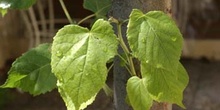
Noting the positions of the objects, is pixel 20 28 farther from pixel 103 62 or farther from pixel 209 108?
pixel 103 62

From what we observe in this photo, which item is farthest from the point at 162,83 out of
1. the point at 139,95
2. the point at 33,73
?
the point at 33,73

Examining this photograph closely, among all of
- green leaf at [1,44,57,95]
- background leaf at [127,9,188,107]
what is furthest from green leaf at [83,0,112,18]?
background leaf at [127,9,188,107]

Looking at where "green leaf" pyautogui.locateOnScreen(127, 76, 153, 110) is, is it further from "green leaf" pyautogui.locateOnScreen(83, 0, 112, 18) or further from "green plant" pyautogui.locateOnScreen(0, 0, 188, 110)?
"green leaf" pyautogui.locateOnScreen(83, 0, 112, 18)

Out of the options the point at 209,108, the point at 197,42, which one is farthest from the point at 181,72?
the point at 197,42

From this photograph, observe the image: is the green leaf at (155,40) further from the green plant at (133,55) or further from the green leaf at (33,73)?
the green leaf at (33,73)

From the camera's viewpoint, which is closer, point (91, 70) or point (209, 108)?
point (91, 70)

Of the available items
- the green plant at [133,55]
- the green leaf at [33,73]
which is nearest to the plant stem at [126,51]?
the green plant at [133,55]

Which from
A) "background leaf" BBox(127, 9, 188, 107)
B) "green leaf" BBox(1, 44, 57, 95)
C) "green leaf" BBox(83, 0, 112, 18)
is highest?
"background leaf" BBox(127, 9, 188, 107)
